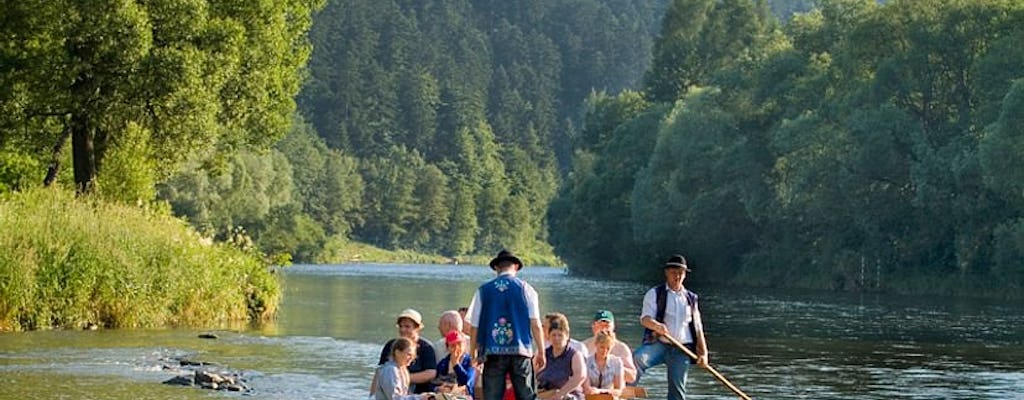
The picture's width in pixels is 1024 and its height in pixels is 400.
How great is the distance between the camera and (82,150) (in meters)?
40.5

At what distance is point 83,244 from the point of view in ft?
104

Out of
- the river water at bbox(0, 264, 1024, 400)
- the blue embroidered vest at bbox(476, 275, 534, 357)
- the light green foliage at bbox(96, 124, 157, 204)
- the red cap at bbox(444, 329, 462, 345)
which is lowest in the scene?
the river water at bbox(0, 264, 1024, 400)

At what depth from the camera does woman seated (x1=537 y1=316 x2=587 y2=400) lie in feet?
56.6

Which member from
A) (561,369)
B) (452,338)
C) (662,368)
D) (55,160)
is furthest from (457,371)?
(55,160)

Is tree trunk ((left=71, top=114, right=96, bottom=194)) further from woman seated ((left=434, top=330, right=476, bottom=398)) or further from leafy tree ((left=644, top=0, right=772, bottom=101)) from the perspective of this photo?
leafy tree ((left=644, top=0, right=772, bottom=101))

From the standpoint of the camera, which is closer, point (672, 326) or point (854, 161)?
point (672, 326)

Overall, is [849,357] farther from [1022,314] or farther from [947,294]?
[947,294]

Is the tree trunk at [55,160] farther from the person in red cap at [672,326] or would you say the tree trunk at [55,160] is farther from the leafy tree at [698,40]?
the leafy tree at [698,40]

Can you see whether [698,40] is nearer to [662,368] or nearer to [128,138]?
[128,138]

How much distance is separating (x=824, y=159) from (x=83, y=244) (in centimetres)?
4637

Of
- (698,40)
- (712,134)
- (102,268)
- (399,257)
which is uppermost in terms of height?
Answer: (698,40)

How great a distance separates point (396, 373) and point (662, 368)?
1473 centimetres

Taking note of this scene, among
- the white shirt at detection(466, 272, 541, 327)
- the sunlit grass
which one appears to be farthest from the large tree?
the sunlit grass

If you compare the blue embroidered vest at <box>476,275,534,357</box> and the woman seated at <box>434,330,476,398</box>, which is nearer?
the blue embroidered vest at <box>476,275,534,357</box>
